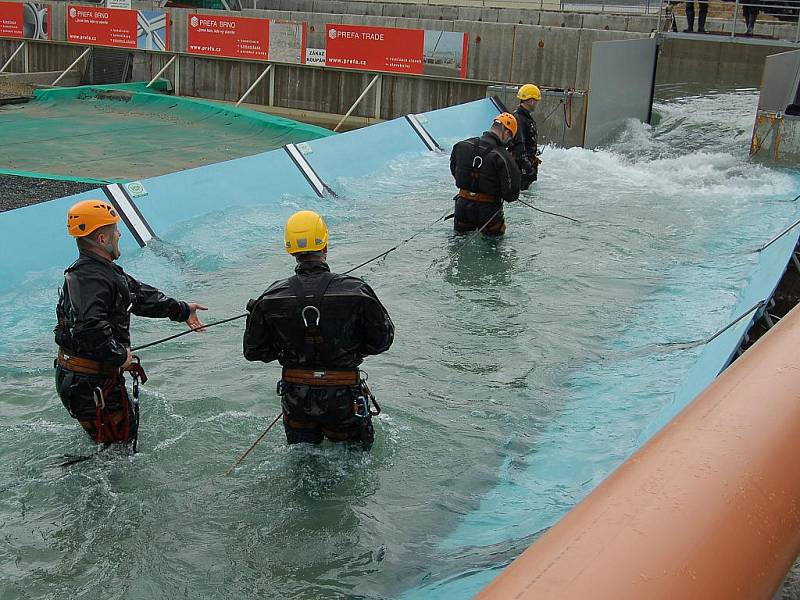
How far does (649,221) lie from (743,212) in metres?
1.60

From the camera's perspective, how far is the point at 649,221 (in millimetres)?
11383

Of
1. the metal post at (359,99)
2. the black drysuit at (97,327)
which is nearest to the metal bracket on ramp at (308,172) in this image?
the black drysuit at (97,327)

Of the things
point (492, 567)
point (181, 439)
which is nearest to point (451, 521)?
point (492, 567)

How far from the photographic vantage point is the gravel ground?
11406mm

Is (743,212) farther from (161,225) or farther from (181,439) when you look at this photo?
(181,439)

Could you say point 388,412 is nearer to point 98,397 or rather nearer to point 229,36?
point 98,397

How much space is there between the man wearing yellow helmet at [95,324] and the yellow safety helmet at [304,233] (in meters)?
0.91

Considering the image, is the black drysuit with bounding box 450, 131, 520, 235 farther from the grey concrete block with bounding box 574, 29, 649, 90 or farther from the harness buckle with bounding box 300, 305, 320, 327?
the grey concrete block with bounding box 574, 29, 649, 90

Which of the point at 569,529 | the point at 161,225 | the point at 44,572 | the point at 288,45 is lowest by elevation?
the point at 44,572

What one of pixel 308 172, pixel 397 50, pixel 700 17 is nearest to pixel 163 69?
pixel 397 50

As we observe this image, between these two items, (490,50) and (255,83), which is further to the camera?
(255,83)

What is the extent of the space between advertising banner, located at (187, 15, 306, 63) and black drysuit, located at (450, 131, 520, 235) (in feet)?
41.8

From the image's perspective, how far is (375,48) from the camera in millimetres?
20016

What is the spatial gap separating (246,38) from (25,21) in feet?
24.5
